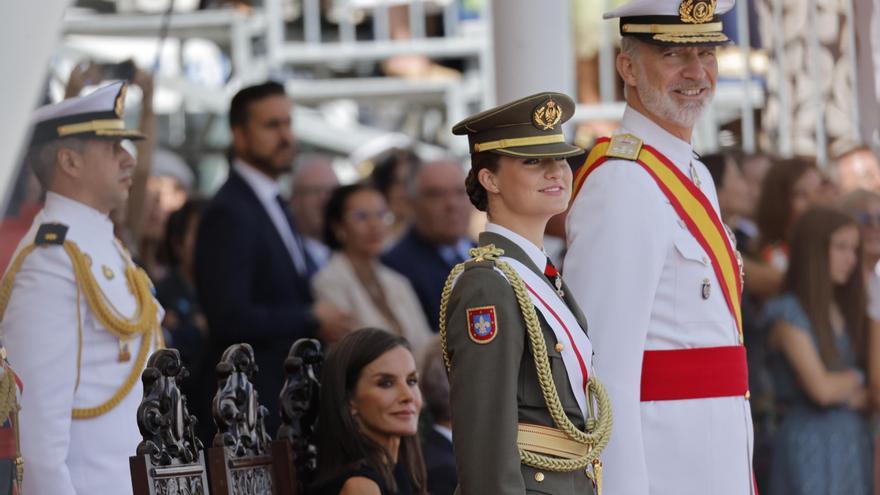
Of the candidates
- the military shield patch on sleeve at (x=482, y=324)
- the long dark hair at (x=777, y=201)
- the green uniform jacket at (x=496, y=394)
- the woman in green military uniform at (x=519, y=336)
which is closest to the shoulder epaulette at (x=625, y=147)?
the woman in green military uniform at (x=519, y=336)

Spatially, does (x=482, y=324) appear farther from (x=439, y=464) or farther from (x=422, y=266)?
(x=422, y=266)

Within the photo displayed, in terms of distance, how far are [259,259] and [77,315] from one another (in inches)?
71.2

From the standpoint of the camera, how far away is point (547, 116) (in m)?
4.21

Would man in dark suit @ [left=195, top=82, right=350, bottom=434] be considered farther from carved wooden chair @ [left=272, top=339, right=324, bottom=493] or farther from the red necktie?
the red necktie

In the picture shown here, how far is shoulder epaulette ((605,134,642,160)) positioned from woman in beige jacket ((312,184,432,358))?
2465 millimetres

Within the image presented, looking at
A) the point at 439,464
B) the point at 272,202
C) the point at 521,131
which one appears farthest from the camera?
the point at 272,202

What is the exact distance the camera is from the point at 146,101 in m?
6.44

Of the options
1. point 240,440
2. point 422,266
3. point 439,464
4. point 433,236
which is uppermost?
point 433,236

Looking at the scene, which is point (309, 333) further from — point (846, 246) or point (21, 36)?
point (21, 36)

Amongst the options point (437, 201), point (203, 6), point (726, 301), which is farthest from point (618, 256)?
point (203, 6)

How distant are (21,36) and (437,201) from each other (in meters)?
4.53

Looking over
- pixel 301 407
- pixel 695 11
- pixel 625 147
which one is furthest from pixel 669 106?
pixel 301 407

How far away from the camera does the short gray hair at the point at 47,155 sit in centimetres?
484

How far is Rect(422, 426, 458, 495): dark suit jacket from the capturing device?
561cm
